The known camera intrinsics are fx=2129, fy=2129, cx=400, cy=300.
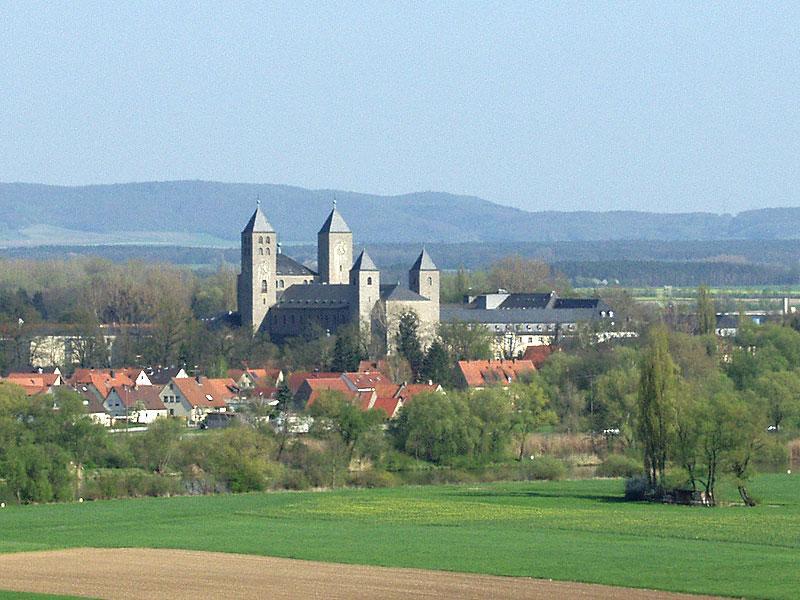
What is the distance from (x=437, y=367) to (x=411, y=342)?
842 cm

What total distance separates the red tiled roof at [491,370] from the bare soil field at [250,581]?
49.4 m

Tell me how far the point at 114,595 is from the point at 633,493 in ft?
70.6

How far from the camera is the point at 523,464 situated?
63.8m

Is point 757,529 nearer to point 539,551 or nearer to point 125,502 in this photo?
point 539,551

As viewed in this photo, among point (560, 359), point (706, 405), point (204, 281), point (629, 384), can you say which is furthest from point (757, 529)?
point (204, 281)

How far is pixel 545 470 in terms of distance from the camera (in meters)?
58.9

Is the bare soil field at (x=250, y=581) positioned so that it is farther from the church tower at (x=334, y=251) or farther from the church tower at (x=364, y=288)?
Answer: the church tower at (x=334, y=251)

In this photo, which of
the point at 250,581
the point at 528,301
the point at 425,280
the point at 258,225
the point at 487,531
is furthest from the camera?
the point at 528,301

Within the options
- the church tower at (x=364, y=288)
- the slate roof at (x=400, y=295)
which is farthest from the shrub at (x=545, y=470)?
the slate roof at (x=400, y=295)

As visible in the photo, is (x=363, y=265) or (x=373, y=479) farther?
(x=363, y=265)

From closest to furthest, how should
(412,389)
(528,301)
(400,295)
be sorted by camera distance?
(412,389) → (400,295) → (528,301)

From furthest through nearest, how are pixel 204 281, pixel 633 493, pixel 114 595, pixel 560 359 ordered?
pixel 204 281
pixel 560 359
pixel 633 493
pixel 114 595

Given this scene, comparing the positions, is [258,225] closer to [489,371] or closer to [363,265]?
[363,265]

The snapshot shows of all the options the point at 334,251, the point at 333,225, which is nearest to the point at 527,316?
the point at 334,251
